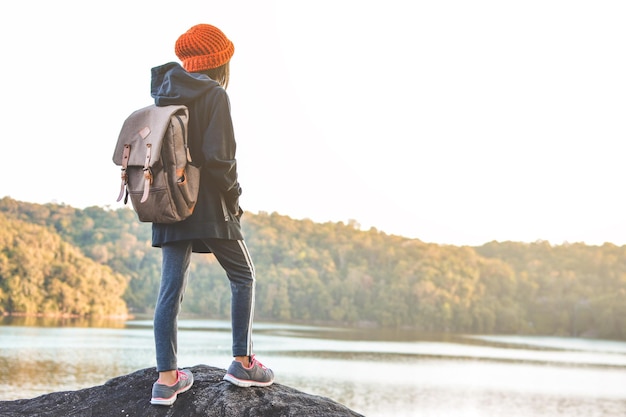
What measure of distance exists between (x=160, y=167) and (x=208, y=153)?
8.8 inches

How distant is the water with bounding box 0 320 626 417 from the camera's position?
1146 inches

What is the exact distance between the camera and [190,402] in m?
3.99

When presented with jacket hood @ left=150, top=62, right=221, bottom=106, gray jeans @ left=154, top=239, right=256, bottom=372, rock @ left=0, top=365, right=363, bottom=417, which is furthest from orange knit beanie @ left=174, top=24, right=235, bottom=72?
rock @ left=0, top=365, right=363, bottom=417

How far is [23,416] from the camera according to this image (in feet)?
13.7

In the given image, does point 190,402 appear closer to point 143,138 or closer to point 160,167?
point 160,167

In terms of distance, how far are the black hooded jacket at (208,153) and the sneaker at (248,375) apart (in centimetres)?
66

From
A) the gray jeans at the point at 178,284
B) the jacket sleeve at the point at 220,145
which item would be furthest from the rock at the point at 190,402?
the jacket sleeve at the point at 220,145

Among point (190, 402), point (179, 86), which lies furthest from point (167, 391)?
point (179, 86)

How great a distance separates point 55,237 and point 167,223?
7198cm

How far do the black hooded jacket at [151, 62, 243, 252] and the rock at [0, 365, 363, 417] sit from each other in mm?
775

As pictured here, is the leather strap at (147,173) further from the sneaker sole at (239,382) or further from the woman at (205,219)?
the sneaker sole at (239,382)

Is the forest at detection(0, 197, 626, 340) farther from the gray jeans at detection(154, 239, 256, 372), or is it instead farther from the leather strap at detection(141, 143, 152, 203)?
the leather strap at detection(141, 143, 152, 203)

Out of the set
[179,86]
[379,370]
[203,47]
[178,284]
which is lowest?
[379,370]

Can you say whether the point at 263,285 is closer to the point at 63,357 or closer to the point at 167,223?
the point at 63,357
